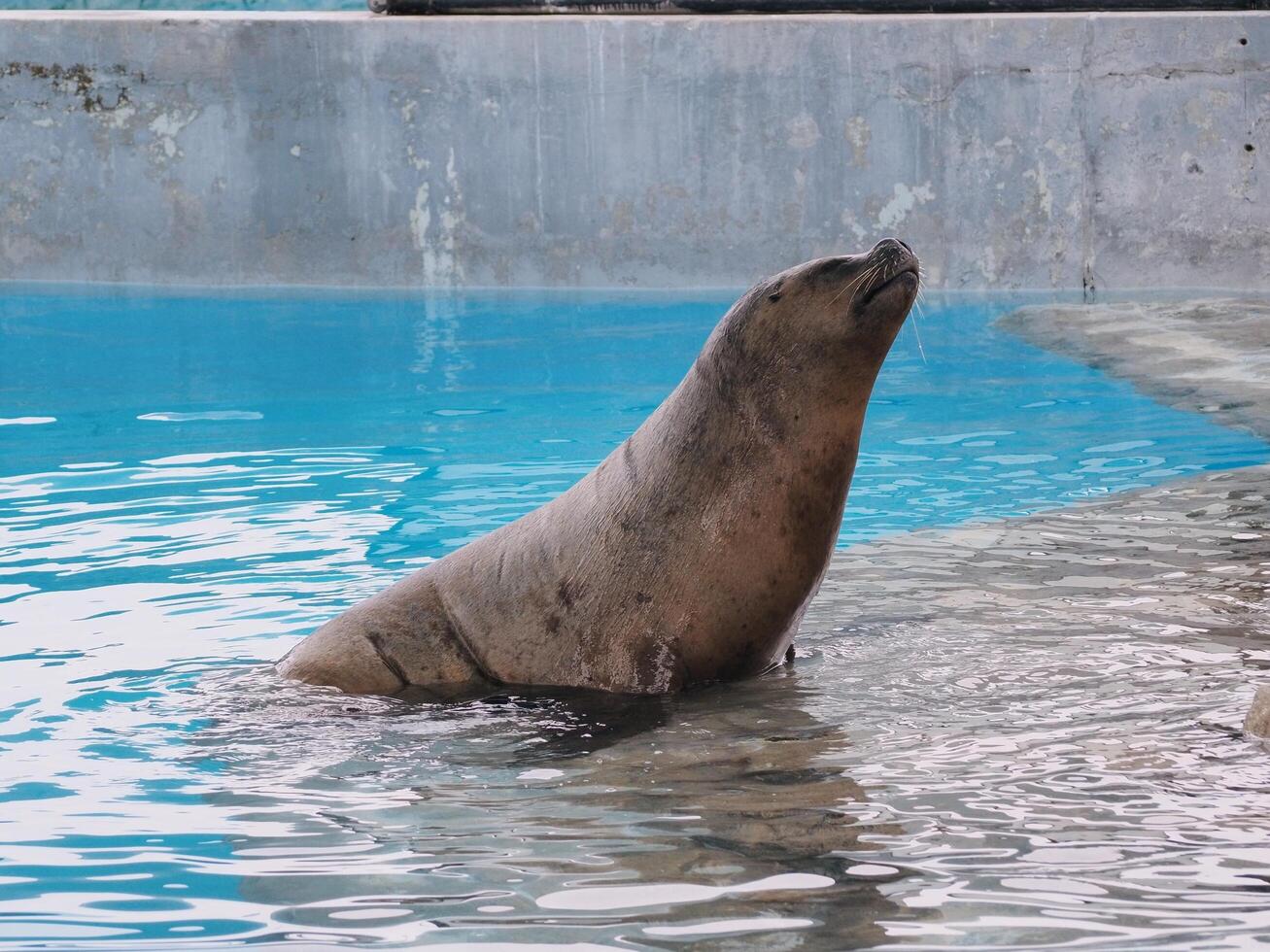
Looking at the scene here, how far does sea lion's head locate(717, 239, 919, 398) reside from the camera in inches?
147

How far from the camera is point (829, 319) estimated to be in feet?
12.5

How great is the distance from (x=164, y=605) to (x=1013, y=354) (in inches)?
230

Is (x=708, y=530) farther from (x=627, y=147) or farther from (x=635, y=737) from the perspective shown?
(x=627, y=147)

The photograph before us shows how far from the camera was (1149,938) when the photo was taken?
96.1 inches

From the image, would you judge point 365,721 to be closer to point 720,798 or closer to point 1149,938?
point 720,798

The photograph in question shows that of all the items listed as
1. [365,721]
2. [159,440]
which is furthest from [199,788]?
[159,440]

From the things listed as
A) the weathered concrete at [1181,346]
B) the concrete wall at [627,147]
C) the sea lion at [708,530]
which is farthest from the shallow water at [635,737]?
the concrete wall at [627,147]

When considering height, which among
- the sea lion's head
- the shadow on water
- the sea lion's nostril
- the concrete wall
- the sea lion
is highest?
the concrete wall

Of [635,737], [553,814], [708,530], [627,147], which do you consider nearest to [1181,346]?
[627,147]

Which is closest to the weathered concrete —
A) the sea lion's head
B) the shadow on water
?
the sea lion's head

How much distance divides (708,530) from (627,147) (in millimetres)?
8566

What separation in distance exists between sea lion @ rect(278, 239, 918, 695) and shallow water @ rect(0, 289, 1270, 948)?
12 cm

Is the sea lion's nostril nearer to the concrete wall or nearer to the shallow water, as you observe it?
the shallow water

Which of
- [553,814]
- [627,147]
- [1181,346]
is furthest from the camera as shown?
[627,147]
